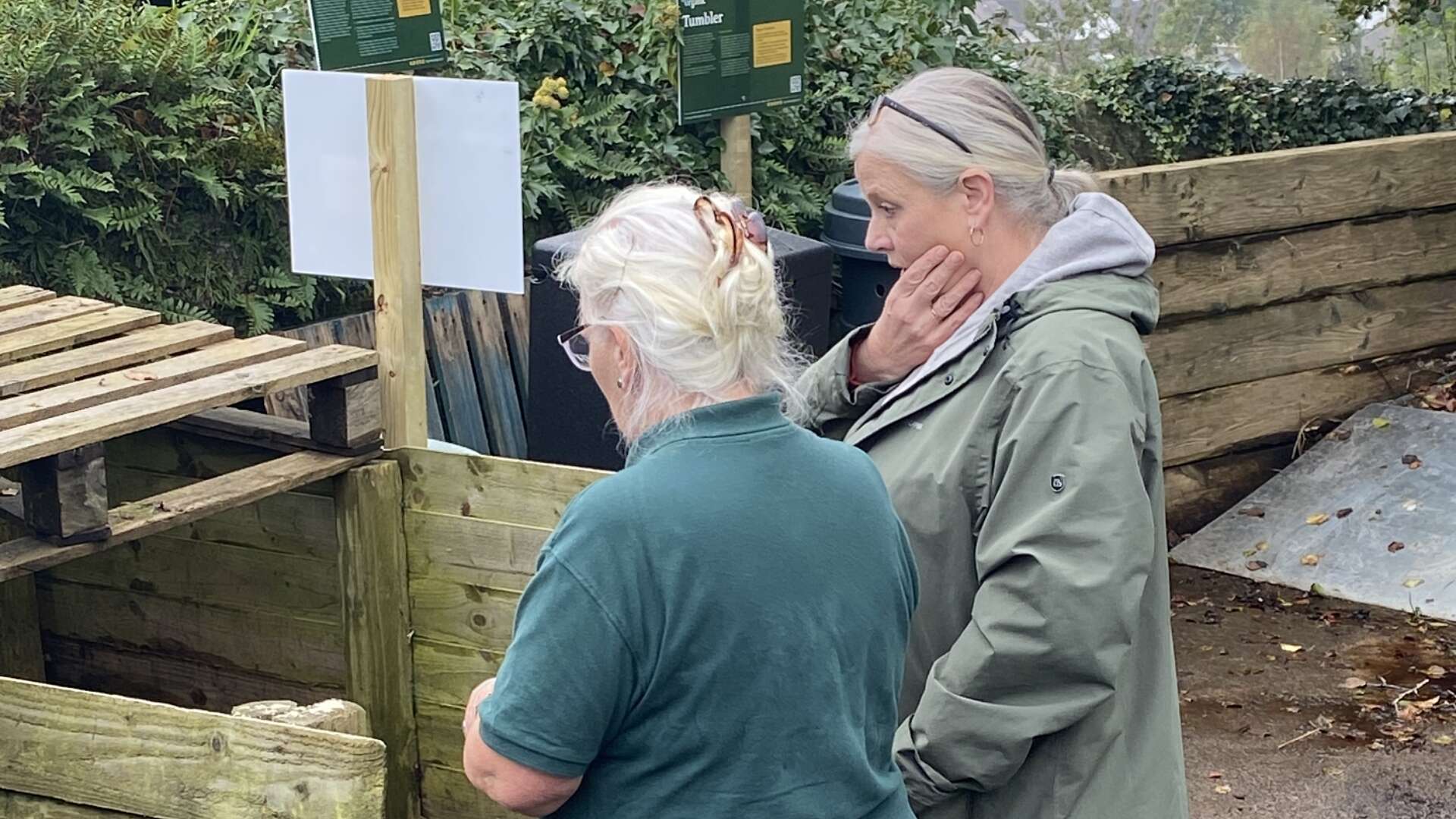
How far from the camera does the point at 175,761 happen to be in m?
2.01

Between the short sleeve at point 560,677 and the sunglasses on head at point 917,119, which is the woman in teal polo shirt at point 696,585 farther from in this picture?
the sunglasses on head at point 917,119

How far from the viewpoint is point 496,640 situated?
346 centimetres

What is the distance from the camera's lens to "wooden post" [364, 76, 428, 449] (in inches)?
132

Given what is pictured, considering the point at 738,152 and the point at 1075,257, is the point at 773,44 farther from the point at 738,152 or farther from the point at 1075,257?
the point at 1075,257

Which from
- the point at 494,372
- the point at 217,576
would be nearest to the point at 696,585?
the point at 217,576

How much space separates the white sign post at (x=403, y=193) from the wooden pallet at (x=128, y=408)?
119mm

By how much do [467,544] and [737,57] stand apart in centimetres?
284

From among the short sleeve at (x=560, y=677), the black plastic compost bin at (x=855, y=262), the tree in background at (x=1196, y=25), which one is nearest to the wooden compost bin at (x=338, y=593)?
the black plastic compost bin at (x=855, y=262)

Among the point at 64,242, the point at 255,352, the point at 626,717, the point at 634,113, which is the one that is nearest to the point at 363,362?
the point at 255,352

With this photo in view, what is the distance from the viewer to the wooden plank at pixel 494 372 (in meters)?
5.38

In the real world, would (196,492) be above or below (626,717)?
below

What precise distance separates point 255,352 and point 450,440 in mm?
1868

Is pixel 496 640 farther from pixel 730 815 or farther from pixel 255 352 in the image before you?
pixel 730 815

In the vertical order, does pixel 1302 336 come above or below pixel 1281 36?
below
